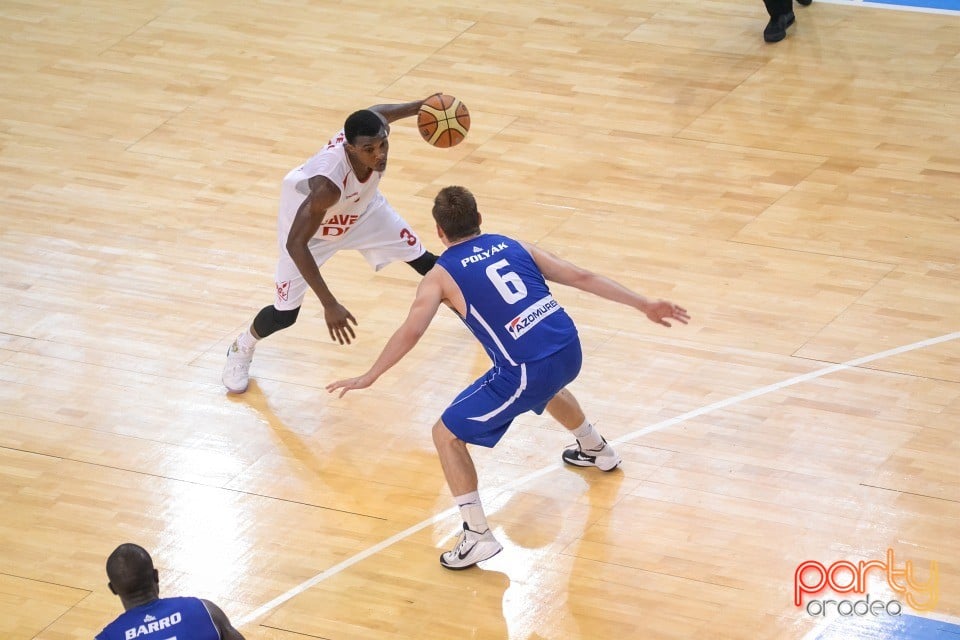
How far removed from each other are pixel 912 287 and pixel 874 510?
98.8 inches

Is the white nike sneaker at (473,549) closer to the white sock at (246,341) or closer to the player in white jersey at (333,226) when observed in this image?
the player in white jersey at (333,226)

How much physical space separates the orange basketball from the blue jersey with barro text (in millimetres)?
1820

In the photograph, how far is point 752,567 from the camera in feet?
22.3

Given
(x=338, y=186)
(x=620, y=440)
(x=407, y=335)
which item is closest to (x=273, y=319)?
(x=338, y=186)

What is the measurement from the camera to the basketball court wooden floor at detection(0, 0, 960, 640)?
22.7 ft

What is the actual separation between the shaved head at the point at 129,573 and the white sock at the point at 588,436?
9.05 feet

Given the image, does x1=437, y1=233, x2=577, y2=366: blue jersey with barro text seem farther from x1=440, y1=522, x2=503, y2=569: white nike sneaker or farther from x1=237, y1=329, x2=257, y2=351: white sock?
x1=237, y1=329, x2=257, y2=351: white sock

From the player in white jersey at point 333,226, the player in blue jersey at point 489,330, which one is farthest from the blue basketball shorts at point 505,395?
the player in white jersey at point 333,226

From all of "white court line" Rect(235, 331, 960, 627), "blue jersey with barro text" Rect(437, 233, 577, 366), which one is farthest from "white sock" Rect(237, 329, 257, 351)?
"blue jersey with barro text" Rect(437, 233, 577, 366)

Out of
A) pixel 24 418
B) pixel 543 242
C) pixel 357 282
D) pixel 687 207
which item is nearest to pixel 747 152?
pixel 687 207

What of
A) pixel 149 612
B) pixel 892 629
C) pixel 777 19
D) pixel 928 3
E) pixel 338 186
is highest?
pixel 338 186

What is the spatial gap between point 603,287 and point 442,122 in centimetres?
207

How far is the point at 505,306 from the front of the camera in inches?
263

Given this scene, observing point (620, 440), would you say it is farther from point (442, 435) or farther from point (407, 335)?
point (407, 335)
